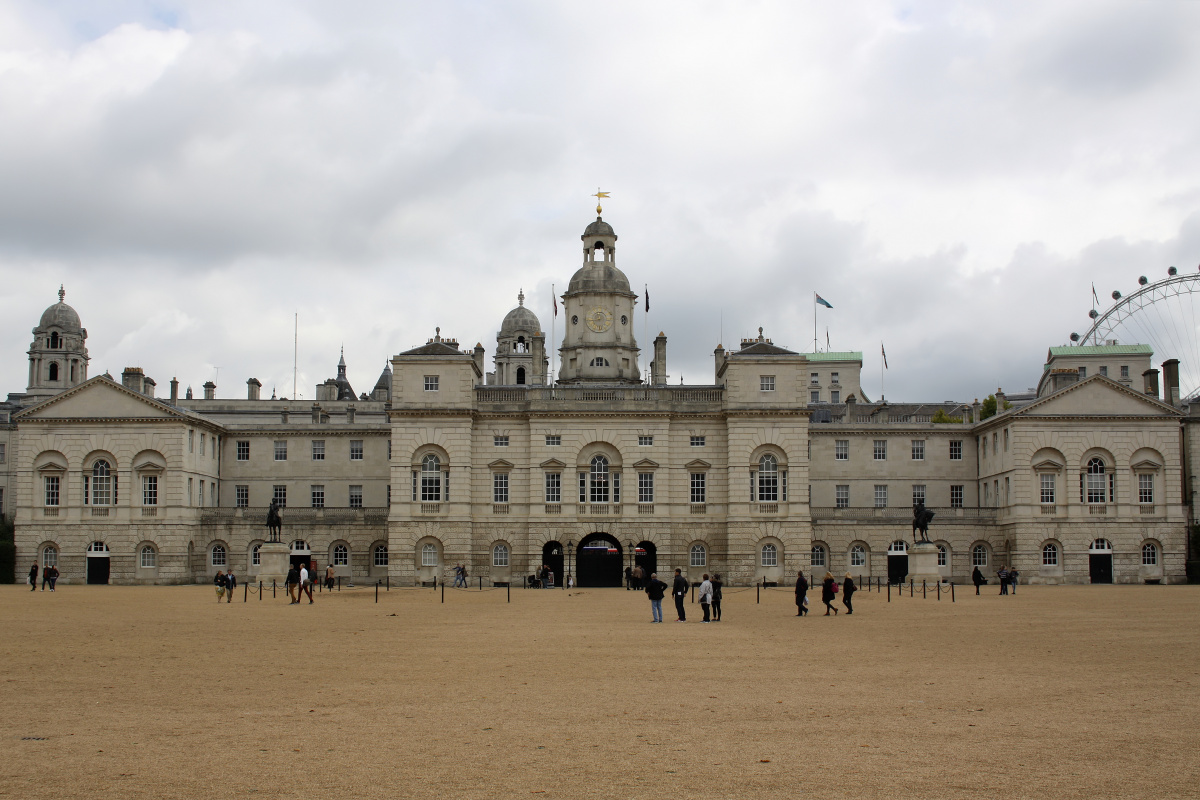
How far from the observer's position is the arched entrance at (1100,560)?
66.9 meters

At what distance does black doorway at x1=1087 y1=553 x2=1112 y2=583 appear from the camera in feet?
220

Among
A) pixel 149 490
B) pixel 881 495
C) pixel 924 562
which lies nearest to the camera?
pixel 924 562

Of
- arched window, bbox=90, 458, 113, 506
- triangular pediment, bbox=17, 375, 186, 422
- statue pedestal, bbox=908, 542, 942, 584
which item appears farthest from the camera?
arched window, bbox=90, 458, 113, 506

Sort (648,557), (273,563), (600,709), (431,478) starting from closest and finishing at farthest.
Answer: (600,709)
(273,563)
(431,478)
(648,557)

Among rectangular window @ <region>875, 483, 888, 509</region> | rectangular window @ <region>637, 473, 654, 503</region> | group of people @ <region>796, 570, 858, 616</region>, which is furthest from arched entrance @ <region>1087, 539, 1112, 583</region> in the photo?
group of people @ <region>796, 570, 858, 616</region>

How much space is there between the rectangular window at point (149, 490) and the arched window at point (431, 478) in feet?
53.4

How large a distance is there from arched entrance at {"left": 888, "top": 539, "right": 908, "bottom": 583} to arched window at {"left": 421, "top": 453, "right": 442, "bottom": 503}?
26822mm

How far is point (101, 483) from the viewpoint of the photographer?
226 ft

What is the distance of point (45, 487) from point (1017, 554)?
188 ft

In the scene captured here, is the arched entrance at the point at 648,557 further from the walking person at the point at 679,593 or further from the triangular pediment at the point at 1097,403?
the walking person at the point at 679,593

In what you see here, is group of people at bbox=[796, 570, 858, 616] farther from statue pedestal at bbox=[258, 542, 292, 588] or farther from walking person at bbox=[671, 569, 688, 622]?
statue pedestal at bbox=[258, 542, 292, 588]

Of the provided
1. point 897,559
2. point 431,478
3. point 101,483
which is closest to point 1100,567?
point 897,559

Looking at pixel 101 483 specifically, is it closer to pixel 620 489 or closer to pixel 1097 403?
pixel 620 489

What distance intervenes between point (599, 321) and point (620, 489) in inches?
567
